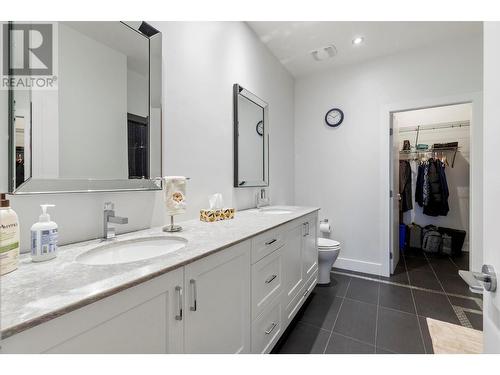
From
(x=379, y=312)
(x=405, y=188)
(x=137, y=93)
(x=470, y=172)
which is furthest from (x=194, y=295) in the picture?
(x=405, y=188)

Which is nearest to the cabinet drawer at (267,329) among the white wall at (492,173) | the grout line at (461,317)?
the white wall at (492,173)

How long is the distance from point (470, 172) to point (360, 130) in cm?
119

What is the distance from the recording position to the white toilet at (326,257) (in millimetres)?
2408

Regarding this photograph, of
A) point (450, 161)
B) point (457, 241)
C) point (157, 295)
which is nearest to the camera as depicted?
point (157, 295)

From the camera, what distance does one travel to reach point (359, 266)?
113 inches

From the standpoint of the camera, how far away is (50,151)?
953 mm

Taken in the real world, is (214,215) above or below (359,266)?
above

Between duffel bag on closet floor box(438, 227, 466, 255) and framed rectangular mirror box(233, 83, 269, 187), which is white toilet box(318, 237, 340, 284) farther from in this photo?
duffel bag on closet floor box(438, 227, 466, 255)

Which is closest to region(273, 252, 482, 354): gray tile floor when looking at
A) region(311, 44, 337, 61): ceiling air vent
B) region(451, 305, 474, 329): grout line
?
region(451, 305, 474, 329): grout line

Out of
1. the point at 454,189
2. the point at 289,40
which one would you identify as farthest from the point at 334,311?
the point at 454,189

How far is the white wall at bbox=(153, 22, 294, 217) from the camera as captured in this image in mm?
1448

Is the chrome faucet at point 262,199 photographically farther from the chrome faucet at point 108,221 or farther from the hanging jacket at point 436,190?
the hanging jacket at point 436,190

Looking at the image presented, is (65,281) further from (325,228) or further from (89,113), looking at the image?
(325,228)
